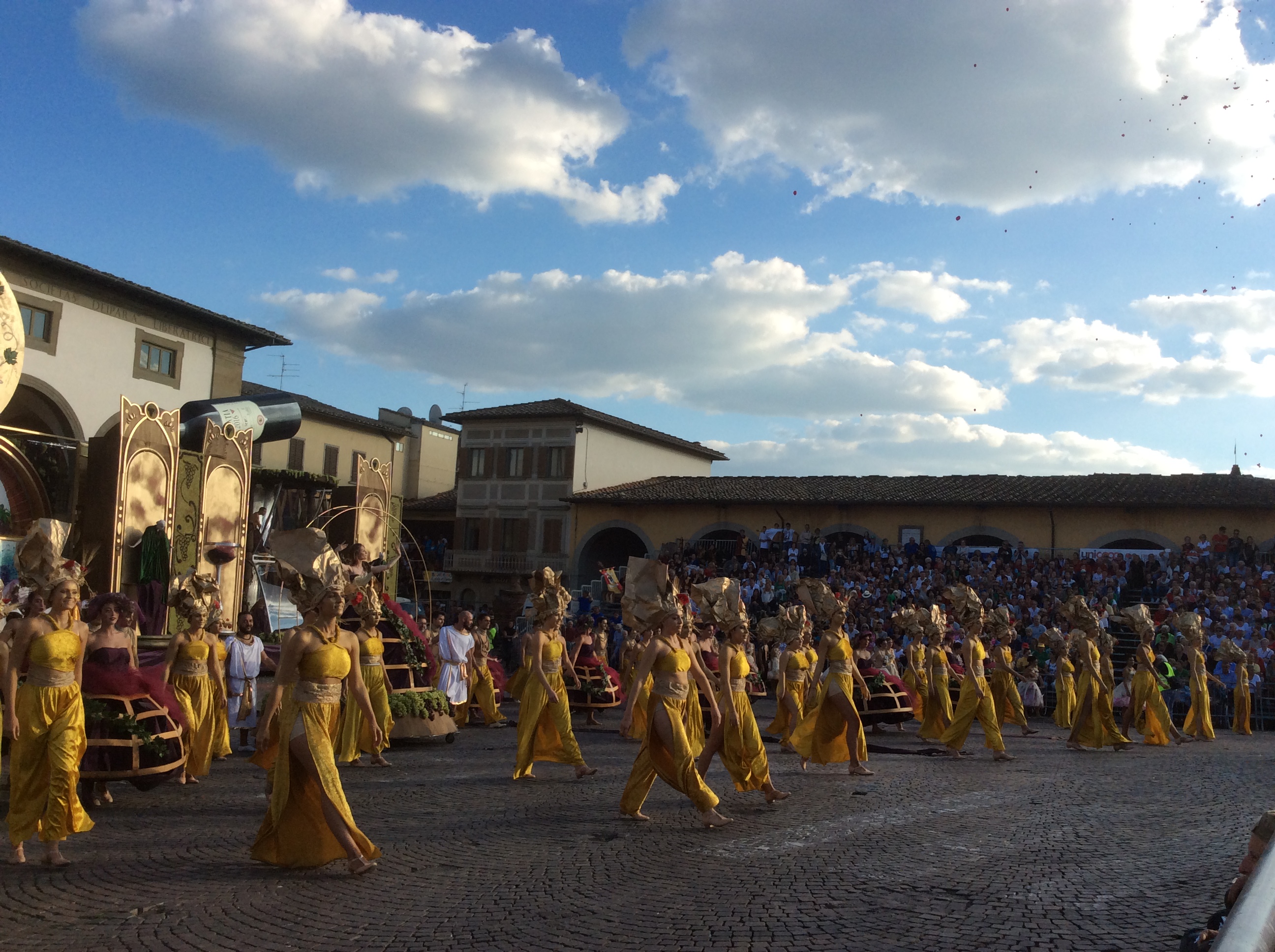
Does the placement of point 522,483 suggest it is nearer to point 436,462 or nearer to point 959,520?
point 436,462

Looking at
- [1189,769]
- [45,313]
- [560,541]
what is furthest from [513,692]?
[560,541]

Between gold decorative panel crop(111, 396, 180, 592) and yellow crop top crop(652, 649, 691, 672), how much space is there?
Answer: 13809 mm

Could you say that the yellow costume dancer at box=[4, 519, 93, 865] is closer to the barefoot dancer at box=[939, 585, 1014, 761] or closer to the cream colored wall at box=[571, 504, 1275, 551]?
the barefoot dancer at box=[939, 585, 1014, 761]

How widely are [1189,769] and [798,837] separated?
22.4ft

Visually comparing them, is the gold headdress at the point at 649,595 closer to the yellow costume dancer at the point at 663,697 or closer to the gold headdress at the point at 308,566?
the yellow costume dancer at the point at 663,697

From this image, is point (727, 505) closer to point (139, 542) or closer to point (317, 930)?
point (139, 542)

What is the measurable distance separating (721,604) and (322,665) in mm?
4302

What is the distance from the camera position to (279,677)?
6555 millimetres

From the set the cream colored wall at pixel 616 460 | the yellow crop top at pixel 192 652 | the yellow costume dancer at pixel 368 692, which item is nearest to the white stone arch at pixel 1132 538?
the cream colored wall at pixel 616 460

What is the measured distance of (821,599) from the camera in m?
11.8

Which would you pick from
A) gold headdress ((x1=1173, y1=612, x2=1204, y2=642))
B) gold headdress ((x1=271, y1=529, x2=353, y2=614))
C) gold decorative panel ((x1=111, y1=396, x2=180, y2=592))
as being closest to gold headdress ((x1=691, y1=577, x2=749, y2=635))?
gold headdress ((x1=271, y1=529, x2=353, y2=614))

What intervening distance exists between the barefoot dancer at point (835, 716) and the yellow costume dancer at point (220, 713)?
5.77 m

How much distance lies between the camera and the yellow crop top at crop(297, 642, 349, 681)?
6562mm

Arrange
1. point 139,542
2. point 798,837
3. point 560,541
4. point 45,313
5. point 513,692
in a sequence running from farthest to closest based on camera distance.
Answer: point 560,541, point 45,313, point 139,542, point 513,692, point 798,837
